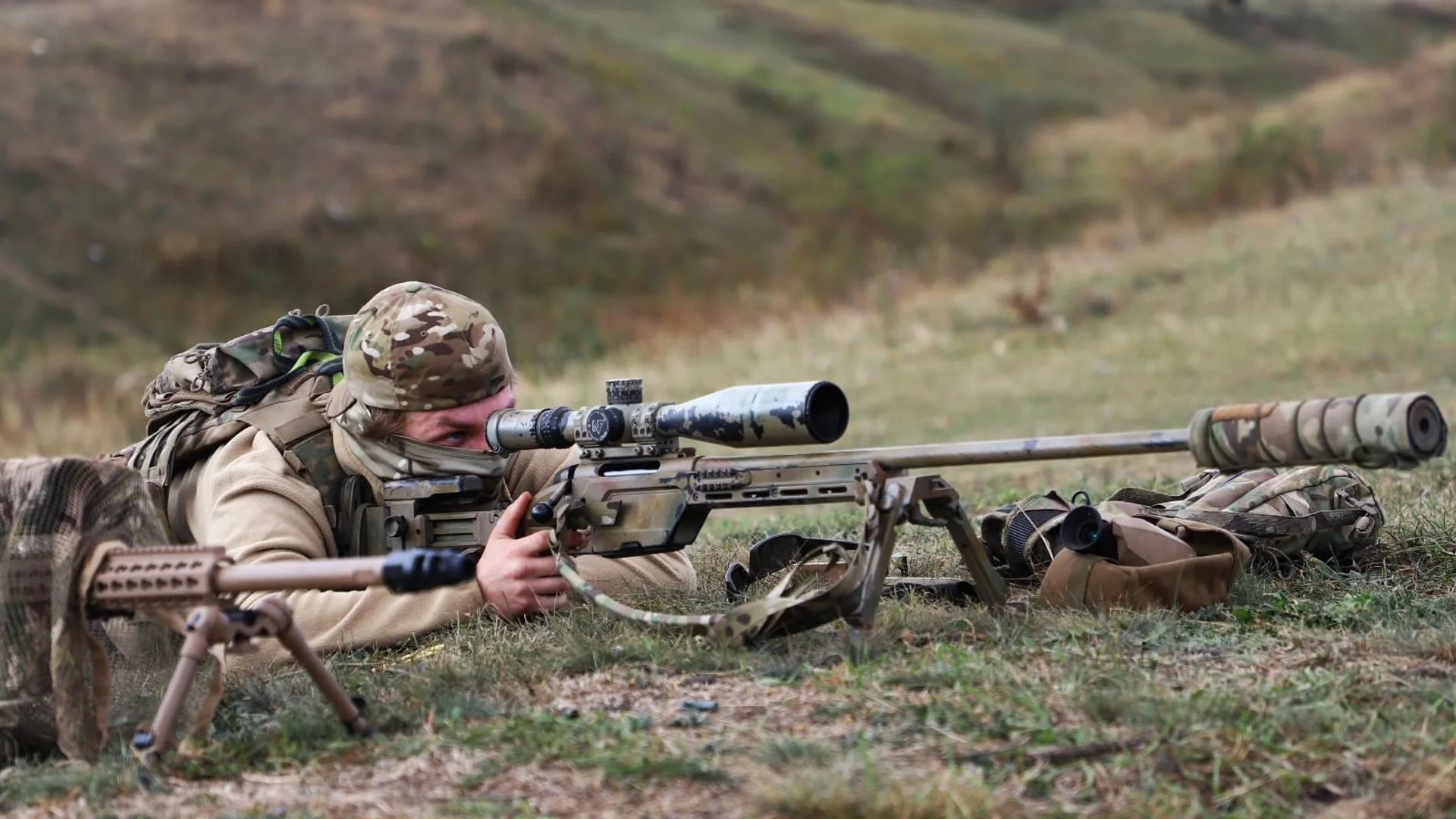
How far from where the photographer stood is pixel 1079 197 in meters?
42.3

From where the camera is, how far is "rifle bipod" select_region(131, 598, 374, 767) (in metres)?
4.35

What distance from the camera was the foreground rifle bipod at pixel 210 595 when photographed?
428 cm

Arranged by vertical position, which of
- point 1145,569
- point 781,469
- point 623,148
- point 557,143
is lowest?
point 1145,569

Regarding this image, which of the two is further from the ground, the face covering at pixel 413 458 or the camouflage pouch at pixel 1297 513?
the face covering at pixel 413 458

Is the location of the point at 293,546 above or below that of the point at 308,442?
below

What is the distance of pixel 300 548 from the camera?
18.4 ft

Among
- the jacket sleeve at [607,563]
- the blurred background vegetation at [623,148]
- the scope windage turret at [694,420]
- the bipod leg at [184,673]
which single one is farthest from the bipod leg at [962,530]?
the blurred background vegetation at [623,148]

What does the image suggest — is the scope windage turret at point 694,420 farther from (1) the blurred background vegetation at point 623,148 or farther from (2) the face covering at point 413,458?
(1) the blurred background vegetation at point 623,148

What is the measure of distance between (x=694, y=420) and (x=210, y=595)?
1573mm

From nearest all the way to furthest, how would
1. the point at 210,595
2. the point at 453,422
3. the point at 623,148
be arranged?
the point at 210,595 < the point at 453,422 < the point at 623,148

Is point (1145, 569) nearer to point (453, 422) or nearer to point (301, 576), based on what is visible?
point (453, 422)

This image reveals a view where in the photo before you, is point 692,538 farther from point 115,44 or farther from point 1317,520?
point 115,44

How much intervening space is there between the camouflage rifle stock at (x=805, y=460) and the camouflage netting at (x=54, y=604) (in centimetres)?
141

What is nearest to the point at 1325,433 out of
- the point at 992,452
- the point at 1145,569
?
the point at 992,452
